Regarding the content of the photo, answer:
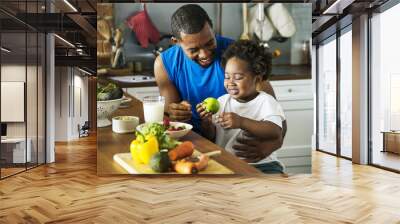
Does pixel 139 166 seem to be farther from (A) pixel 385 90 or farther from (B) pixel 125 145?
(A) pixel 385 90

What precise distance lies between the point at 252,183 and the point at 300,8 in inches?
91.7

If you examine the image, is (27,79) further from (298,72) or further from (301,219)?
(301,219)

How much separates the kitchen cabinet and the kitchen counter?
0.49 meters

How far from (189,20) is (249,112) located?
4.66 ft

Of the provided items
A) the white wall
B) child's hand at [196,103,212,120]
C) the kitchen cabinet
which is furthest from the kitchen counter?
the white wall

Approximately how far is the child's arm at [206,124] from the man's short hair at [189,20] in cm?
99

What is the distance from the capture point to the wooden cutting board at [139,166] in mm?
5062

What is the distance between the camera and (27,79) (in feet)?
20.5

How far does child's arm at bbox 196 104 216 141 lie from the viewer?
5.37m

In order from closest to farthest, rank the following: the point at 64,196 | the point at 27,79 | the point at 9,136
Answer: the point at 64,196
the point at 9,136
the point at 27,79

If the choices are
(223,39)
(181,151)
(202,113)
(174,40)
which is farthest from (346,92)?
(181,151)

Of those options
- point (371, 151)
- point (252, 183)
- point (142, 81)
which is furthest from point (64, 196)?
point (371, 151)

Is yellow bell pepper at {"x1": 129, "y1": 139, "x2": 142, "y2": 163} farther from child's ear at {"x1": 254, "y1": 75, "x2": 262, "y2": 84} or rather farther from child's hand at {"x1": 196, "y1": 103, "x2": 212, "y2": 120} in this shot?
child's ear at {"x1": 254, "y1": 75, "x2": 262, "y2": 84}

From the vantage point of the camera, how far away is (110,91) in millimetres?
5352
